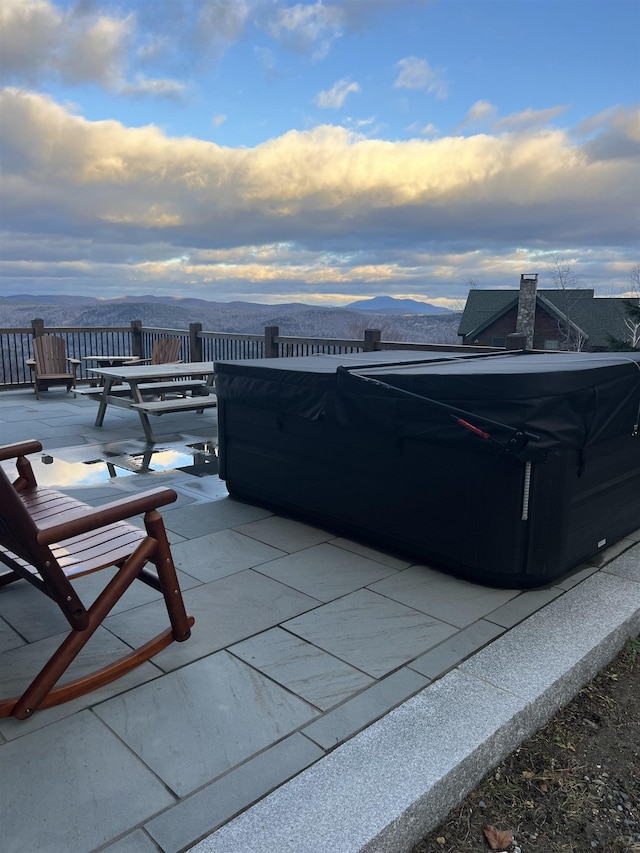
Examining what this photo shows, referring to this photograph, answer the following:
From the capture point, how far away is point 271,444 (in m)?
4.01

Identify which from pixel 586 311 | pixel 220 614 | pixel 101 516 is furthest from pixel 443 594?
pixel 586 311

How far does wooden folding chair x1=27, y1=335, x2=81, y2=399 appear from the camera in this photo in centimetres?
959

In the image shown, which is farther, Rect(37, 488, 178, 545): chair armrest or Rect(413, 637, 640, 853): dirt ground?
Rect(37, 488, 178, 545): chair armrest

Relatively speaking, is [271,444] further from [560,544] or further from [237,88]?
[237,88]

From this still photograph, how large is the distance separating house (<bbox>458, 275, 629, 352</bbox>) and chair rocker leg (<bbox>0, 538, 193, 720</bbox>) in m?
27.0

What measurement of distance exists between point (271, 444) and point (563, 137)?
15.8m

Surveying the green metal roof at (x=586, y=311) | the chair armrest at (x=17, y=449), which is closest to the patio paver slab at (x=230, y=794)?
the chair armrest at (x=17, y=449)

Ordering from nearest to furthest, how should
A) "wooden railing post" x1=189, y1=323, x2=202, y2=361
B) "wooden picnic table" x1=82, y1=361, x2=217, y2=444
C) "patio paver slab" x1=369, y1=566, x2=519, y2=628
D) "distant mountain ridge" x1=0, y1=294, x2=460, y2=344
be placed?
"patio paver slab" x1=369, y1=566, x2=519, y2=628, "wooden picnic table" x1=82, y1=361, x2=217, y2=444, "distant mountain ridge" x1=0, y1=294, x2=460, y2=344, "wooden railing post" x1=189, y1=323, x2=202, y2=361

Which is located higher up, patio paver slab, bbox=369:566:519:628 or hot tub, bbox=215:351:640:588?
hot tub, bbox=215:351:640:588

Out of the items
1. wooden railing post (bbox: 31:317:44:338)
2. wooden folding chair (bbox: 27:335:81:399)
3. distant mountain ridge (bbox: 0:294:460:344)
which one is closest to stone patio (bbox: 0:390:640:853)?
distant mountain ridge (bbox: 0:294:460:344)

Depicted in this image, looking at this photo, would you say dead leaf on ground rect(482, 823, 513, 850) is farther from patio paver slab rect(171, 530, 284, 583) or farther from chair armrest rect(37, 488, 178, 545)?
patio paver slab rect(171, 530, 284, 583)

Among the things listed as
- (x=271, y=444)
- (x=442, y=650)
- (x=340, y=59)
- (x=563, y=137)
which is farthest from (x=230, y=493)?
(x=563, y=137)

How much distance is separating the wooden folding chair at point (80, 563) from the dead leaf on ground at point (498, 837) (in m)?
1.31

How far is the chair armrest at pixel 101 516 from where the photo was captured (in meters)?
1.93
